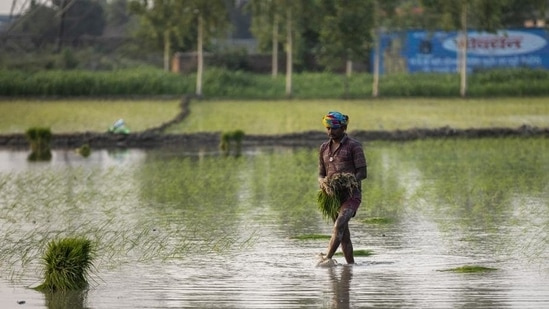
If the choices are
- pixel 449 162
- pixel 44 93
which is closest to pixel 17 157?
pixel 449 162

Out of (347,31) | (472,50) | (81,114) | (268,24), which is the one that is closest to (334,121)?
(81,114)

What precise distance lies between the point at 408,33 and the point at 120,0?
5333 cm

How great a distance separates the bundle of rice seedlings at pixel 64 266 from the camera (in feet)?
43.1

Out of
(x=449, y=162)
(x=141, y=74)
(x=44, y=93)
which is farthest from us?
(x=141, y=74)

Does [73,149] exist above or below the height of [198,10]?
below

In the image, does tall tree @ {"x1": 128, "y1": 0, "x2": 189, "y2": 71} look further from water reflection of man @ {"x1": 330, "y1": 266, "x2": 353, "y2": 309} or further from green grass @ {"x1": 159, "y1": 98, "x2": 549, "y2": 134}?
water reflection of man @ {"x1": 330, "y1": 266, "x2": 353, "y2": 309}

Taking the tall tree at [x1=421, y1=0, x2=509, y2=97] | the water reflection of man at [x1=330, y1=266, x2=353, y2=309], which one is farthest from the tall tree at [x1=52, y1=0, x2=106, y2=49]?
the water reflection of man at [x1=330, y1=266, x2=353, y2=309]

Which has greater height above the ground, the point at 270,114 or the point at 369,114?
the point at 369,114

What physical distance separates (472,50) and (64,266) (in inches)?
2383

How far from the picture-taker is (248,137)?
136 feet

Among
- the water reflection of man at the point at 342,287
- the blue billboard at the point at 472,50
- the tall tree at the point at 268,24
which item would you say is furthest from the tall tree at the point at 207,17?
the water reflection of man at the point at 342,287

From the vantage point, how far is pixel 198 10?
6391cm

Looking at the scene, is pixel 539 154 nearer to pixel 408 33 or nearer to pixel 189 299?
pixel 189 299

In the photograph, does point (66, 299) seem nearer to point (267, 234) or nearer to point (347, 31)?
point (267, 234)
